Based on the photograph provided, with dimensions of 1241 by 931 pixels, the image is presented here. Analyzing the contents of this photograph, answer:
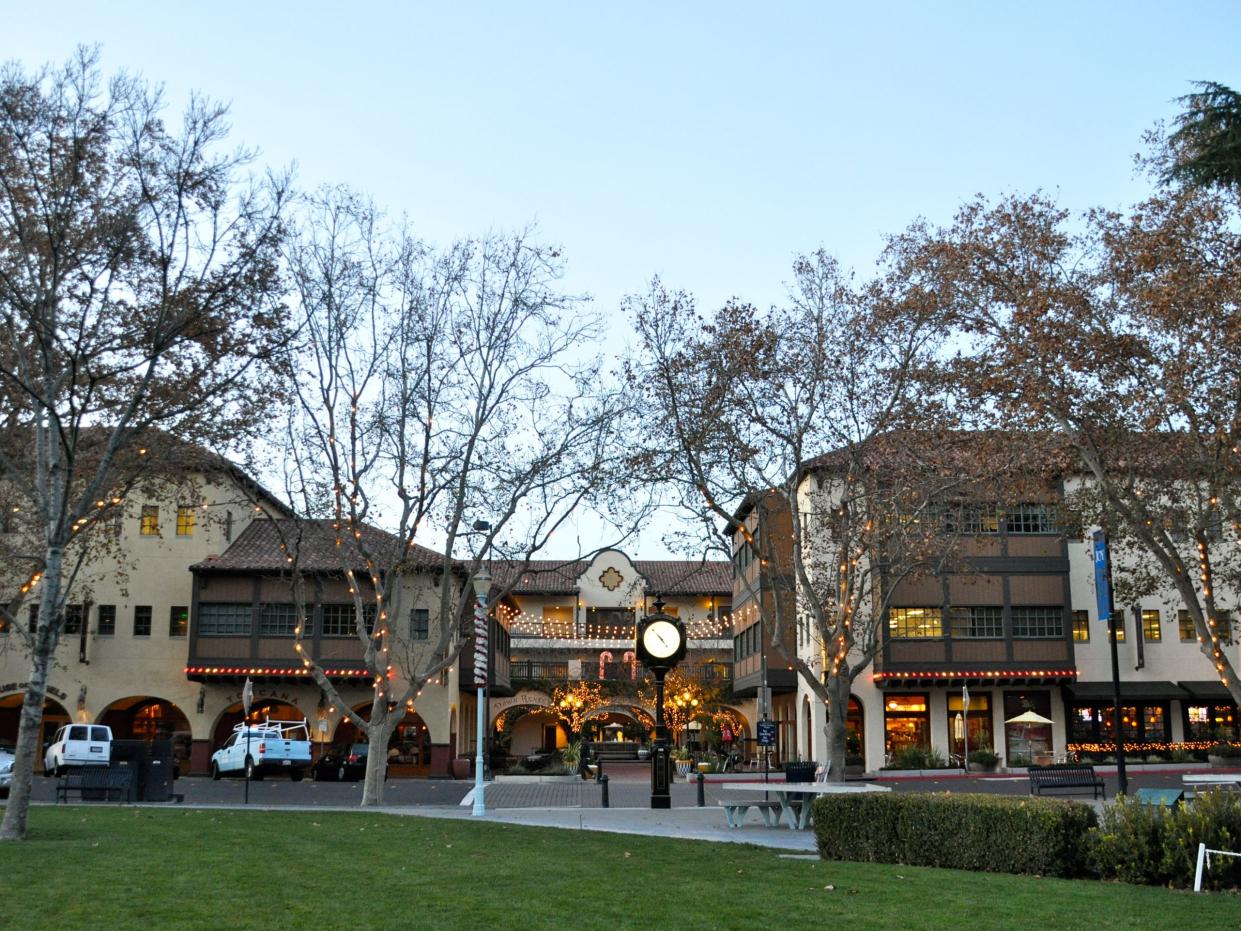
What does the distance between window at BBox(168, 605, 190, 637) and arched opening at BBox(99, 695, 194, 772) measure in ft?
9.10

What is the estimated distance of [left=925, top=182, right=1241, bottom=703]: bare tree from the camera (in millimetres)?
19969

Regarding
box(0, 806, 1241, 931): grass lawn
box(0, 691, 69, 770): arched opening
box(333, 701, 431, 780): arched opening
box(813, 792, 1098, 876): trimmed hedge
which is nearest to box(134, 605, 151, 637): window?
box(0, 691, 69, 770): arched opening

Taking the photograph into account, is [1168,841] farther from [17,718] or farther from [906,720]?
[17,718]

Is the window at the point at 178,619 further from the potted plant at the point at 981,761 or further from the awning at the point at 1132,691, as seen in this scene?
the awning at the point at 1132,691

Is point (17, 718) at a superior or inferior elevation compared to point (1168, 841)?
superior

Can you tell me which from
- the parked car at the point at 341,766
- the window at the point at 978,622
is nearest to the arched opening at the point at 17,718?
the parked car at the point at 341,766

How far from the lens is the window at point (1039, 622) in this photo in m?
44.6

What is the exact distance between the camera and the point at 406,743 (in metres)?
47.4

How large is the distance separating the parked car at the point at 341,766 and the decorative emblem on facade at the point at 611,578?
31.5m

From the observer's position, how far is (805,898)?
35.0 feet

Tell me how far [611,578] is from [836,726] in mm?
47833

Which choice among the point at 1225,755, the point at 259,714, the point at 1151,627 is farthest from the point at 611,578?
the point at 1225,755

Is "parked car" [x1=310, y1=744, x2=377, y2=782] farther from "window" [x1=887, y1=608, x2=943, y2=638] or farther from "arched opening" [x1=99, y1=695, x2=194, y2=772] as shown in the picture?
"window" [x1=887, y1=608, x2=943, y2=638]

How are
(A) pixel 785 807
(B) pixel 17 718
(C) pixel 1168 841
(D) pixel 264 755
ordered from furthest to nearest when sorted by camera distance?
(B) pixel 17 718
(D) pixel 264 755
(A) pixel 785 807
(C) pixel 1168 841
